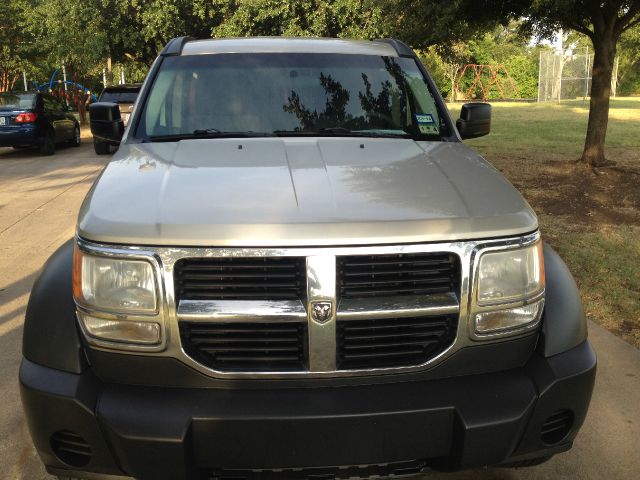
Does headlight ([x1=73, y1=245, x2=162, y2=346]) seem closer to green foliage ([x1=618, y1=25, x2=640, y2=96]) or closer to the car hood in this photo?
the car hood

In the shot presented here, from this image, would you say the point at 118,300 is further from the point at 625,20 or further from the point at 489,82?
the point at 489,82

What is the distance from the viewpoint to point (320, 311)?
6.89 ft

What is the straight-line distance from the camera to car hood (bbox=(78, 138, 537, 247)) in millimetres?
2125

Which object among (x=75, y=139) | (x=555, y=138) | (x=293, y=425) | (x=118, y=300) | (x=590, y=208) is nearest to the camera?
(x=293, y=425)

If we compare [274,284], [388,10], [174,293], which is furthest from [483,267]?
[388,10]

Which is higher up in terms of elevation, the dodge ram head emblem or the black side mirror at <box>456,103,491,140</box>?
the black side mirror at <box>456,103,491,140</box>

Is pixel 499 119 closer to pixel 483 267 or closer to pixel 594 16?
pixel 594 16

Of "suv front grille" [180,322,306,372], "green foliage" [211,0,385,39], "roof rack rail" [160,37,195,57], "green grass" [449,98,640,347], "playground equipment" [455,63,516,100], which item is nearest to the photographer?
"suv front grille" [180,322,306,372]

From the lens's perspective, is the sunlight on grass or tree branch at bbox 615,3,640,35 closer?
the sunlight on grass

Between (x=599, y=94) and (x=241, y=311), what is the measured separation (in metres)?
11.0

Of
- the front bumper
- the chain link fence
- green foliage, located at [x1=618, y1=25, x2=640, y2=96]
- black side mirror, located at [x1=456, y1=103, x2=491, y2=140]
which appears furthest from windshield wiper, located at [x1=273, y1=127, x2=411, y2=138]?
green foliage, located at [x1=618, y1=25, x2=640, y2=96]

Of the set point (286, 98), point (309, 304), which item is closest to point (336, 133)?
point (286, 98)

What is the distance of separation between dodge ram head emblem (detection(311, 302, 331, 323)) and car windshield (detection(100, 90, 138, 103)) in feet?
52.3

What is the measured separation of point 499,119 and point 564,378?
2551cm
